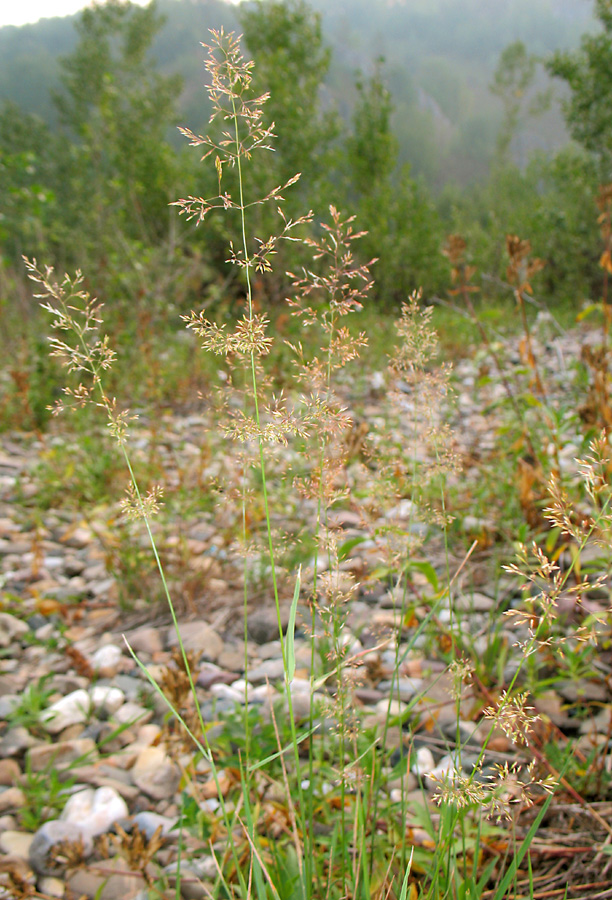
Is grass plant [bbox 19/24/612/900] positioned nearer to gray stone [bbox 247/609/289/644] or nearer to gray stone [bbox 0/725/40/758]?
gray stone [bbox 0/725/40/758]

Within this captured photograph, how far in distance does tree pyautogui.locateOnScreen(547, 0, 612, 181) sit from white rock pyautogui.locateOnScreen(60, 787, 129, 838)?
13.1 meters

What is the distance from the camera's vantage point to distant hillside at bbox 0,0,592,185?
6438 centimetres

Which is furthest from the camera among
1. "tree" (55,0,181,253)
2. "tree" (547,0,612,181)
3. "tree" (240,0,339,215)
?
"tree" (547,0,612,181)

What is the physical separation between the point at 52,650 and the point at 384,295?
11294 millimetres

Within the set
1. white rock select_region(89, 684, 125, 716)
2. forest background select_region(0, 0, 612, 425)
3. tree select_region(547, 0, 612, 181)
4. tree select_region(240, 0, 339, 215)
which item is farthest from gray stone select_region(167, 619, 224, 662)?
tree select_region(547, 0, 612, 181)

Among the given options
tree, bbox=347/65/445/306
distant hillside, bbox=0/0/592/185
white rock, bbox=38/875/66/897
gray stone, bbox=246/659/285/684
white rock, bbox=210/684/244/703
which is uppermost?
distant hillside, bbox=0/0/592/185

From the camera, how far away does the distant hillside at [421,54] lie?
64.4 m

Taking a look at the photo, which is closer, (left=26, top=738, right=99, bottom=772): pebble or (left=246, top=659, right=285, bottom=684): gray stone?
(left=26, top=738, right=99, bottom=772): pebble

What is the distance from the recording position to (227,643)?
217cm

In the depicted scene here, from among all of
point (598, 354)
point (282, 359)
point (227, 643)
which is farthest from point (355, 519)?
point (282, 359)

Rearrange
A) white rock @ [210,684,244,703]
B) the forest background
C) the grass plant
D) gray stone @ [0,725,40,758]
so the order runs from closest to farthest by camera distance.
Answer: the grass plant < gray stone @ [0,725,40,758] < white rock @ [210,684,244,703] < the forest background

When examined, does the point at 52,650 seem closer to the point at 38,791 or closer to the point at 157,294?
the point at 38,791

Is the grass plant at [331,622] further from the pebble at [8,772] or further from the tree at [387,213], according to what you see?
the tree at [387,213]

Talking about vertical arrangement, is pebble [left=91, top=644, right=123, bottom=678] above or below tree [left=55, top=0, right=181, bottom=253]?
below
